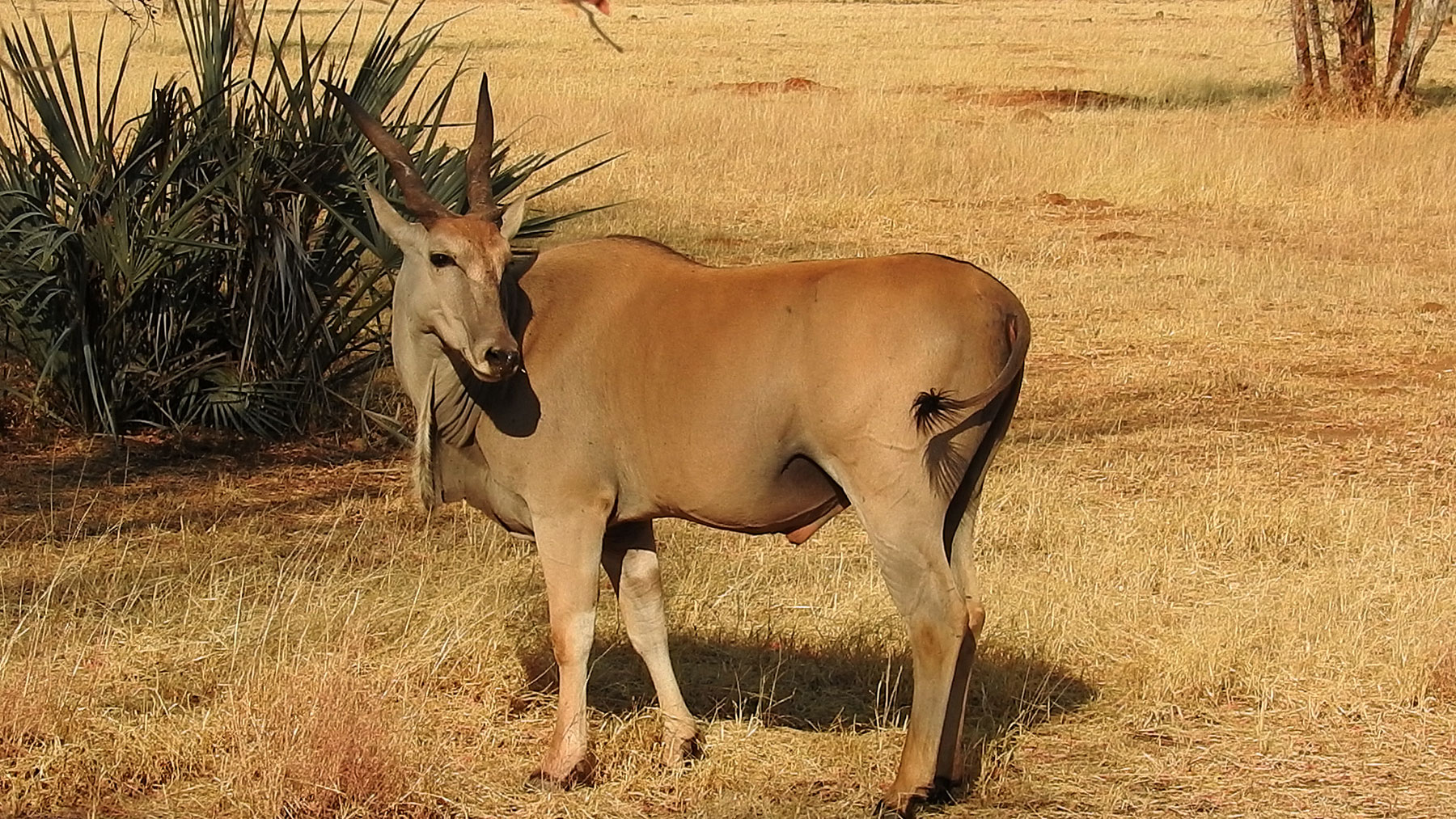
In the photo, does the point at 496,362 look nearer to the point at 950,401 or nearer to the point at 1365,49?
the point at 950,401

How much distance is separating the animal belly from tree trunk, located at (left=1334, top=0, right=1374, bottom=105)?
19.4 metres

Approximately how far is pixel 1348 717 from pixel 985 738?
1167 mm

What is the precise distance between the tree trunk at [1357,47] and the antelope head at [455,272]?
19570mm

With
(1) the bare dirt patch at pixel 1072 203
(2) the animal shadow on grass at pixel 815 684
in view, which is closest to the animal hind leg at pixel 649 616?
(2) the animal shadow on grass at pixel 815 684

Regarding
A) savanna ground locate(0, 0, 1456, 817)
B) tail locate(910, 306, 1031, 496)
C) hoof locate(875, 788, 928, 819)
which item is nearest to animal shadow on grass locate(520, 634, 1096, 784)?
savanna ground locate(0, 0, 1456, 817)

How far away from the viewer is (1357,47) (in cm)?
2236

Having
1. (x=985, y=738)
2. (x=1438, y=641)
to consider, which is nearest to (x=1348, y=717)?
(x=1438, y=641)

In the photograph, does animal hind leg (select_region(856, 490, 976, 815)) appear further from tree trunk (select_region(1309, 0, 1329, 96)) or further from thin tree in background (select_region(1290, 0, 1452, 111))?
tree trunk (select_region(1309, 0, 1329, 96))

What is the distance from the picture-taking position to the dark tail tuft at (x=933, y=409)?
438cm

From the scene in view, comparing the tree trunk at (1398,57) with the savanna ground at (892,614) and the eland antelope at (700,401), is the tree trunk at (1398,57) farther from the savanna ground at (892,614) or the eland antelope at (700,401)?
the eland antelope at (700,401)

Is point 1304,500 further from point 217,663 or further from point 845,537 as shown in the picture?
point 217,663

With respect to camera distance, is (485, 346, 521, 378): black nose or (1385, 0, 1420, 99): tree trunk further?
(1385, 0, 1420, 99): tree trunk

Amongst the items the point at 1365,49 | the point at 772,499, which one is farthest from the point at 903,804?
the point at 1365,49

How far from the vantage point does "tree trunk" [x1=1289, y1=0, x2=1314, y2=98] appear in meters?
22.5
